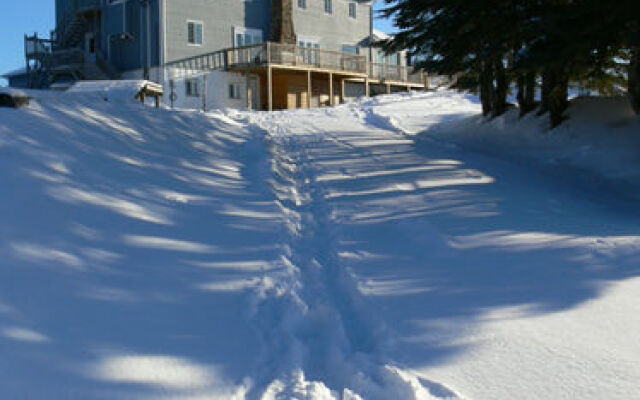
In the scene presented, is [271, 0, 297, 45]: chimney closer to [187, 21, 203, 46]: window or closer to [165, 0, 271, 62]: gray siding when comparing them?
[165, 0, 271, 62]: gray siding

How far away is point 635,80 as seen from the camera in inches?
447

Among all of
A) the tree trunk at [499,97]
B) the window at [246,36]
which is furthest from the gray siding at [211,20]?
the tree trunk at [499,97]

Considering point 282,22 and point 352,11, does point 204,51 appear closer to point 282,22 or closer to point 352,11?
point 282,22

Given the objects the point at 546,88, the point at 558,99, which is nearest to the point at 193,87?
the point at 546,88

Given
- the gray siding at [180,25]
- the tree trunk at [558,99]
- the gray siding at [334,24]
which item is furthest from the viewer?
the gray siding at [334,24]

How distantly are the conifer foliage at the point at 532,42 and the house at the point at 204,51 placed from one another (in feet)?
42.9

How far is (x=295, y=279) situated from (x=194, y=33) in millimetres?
24625

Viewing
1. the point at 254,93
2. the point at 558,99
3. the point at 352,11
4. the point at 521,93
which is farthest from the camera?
the point at 352,11

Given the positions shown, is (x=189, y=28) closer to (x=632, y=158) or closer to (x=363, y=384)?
(x=632, y=158)

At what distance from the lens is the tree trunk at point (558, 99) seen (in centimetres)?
1219

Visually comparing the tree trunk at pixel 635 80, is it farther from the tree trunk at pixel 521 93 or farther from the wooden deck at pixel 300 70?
the wooden deck at pixel 300 70

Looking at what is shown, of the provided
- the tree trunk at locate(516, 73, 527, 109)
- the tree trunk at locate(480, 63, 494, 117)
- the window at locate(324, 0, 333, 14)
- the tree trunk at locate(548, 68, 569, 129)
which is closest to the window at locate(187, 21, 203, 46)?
the window at locate(324, 0, 333, 14)

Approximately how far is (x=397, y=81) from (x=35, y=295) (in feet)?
107

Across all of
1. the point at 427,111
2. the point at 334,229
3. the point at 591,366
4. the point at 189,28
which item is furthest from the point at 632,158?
the point at 189,28
